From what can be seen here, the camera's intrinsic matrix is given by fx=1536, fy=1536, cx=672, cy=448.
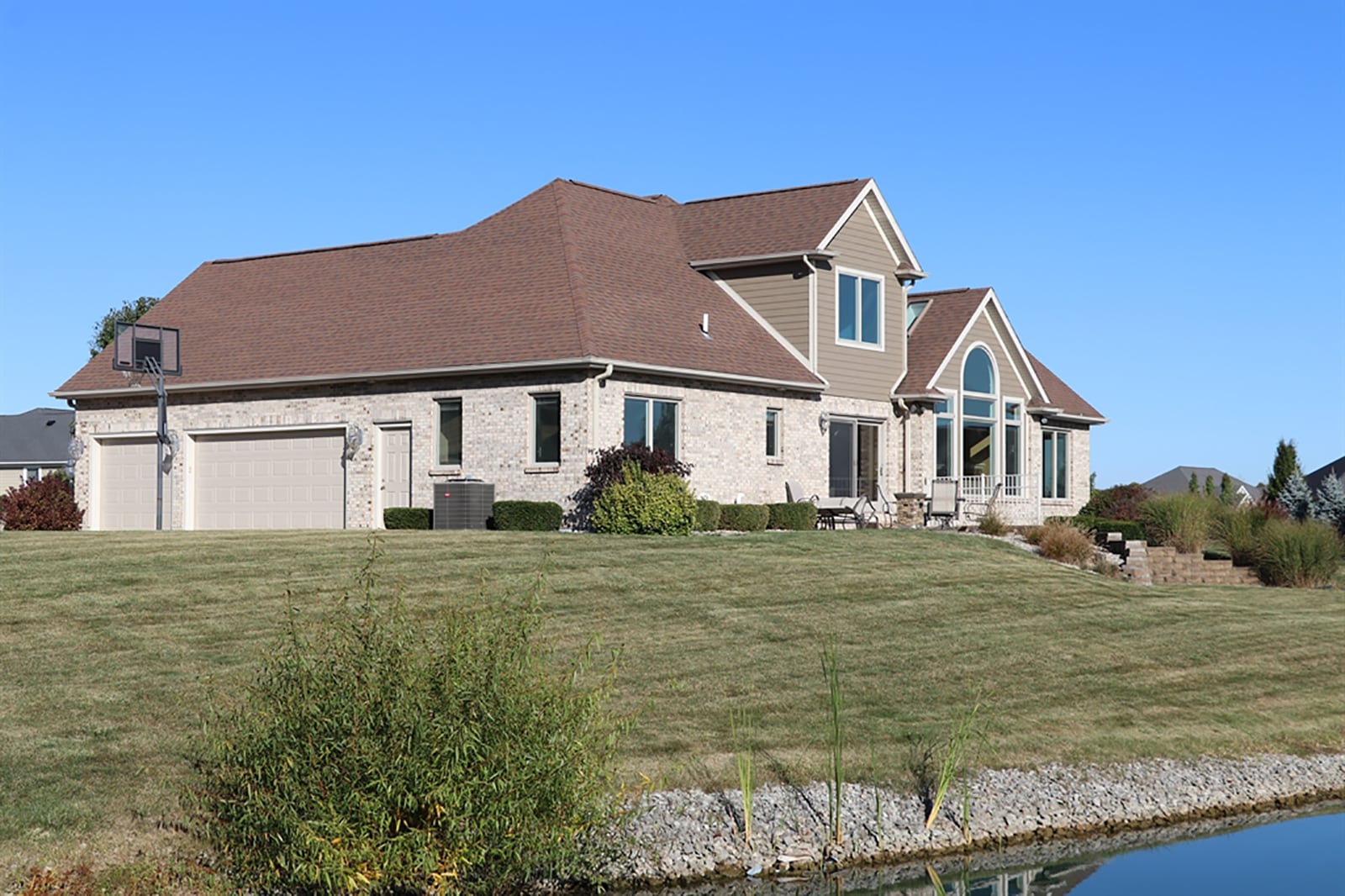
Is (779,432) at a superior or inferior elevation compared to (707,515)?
superior

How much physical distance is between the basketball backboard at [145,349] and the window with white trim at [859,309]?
14961 millimetres

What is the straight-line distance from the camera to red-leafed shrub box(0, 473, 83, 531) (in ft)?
108

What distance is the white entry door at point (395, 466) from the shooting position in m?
31.3

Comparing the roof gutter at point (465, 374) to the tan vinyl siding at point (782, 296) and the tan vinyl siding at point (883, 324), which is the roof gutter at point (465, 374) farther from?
the tan vinyl siding at point (782, 296)

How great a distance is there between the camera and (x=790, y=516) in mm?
31328

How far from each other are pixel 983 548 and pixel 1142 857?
14931 mm

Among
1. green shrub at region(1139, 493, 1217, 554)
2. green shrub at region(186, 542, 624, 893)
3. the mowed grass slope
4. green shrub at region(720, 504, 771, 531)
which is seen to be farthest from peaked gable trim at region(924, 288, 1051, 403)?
green shrub at region(186, 542, 624, 893)

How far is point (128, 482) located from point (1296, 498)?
31.4m

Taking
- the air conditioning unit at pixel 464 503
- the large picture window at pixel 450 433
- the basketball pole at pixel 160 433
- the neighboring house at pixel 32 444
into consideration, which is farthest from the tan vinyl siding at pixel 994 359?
the neighboring house at pixel 32 444

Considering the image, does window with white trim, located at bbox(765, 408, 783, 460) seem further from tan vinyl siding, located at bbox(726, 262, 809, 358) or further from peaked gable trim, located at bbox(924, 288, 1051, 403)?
peaked gable trim, located at bbox(924, 288, 1051, 403)

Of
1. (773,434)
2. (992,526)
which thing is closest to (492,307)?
(773,434)

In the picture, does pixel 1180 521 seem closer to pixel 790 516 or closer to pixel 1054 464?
pixel 1054 464

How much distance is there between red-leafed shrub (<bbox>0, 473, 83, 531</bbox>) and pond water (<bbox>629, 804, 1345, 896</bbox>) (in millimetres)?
25031

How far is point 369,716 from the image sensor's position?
10.1m
